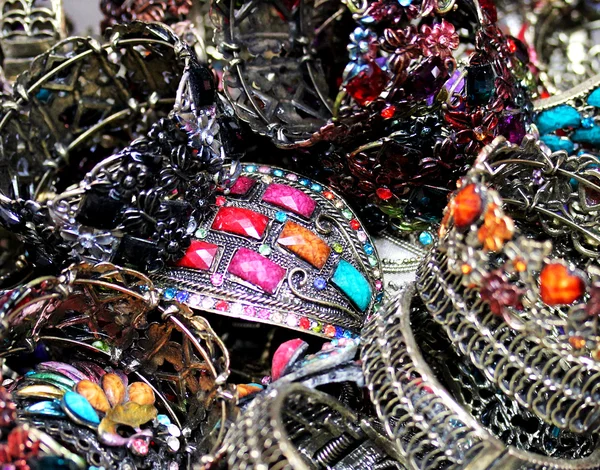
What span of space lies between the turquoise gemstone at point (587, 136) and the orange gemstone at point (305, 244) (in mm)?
486

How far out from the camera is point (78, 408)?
2.84ft

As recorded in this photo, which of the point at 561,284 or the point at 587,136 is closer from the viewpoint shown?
the point at 561,284

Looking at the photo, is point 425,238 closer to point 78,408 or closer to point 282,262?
point 282,262

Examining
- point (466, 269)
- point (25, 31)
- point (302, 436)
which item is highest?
point (25, 31)

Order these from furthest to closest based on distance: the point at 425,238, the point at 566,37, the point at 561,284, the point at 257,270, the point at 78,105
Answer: the point at 566,37 < the point at 78,105 < the point at 425,238 < the point at 257,270 < the point at 561,284

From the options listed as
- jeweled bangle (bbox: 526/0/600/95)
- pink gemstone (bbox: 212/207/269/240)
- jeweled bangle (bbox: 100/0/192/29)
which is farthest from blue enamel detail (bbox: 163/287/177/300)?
jeweled bangle (bbox: 526/0/600/95)

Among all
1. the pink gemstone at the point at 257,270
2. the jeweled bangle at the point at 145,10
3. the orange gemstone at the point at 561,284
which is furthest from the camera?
the jeweled bangle at the point at 145,10

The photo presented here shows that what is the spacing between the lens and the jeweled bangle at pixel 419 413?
76 cm

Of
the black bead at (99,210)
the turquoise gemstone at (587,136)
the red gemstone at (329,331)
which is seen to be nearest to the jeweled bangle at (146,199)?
the black bead at (99,210)

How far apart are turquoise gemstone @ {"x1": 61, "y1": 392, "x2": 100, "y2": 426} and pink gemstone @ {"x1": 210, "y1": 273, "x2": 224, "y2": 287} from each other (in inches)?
8.5

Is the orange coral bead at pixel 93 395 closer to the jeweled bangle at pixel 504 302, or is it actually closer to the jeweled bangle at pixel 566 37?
the jeweled bangle at pixel 504 302

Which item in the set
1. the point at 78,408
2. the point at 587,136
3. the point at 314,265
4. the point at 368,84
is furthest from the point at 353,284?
the point at 587,136

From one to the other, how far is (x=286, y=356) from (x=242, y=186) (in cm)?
28

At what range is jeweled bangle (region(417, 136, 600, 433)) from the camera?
0.75 m
